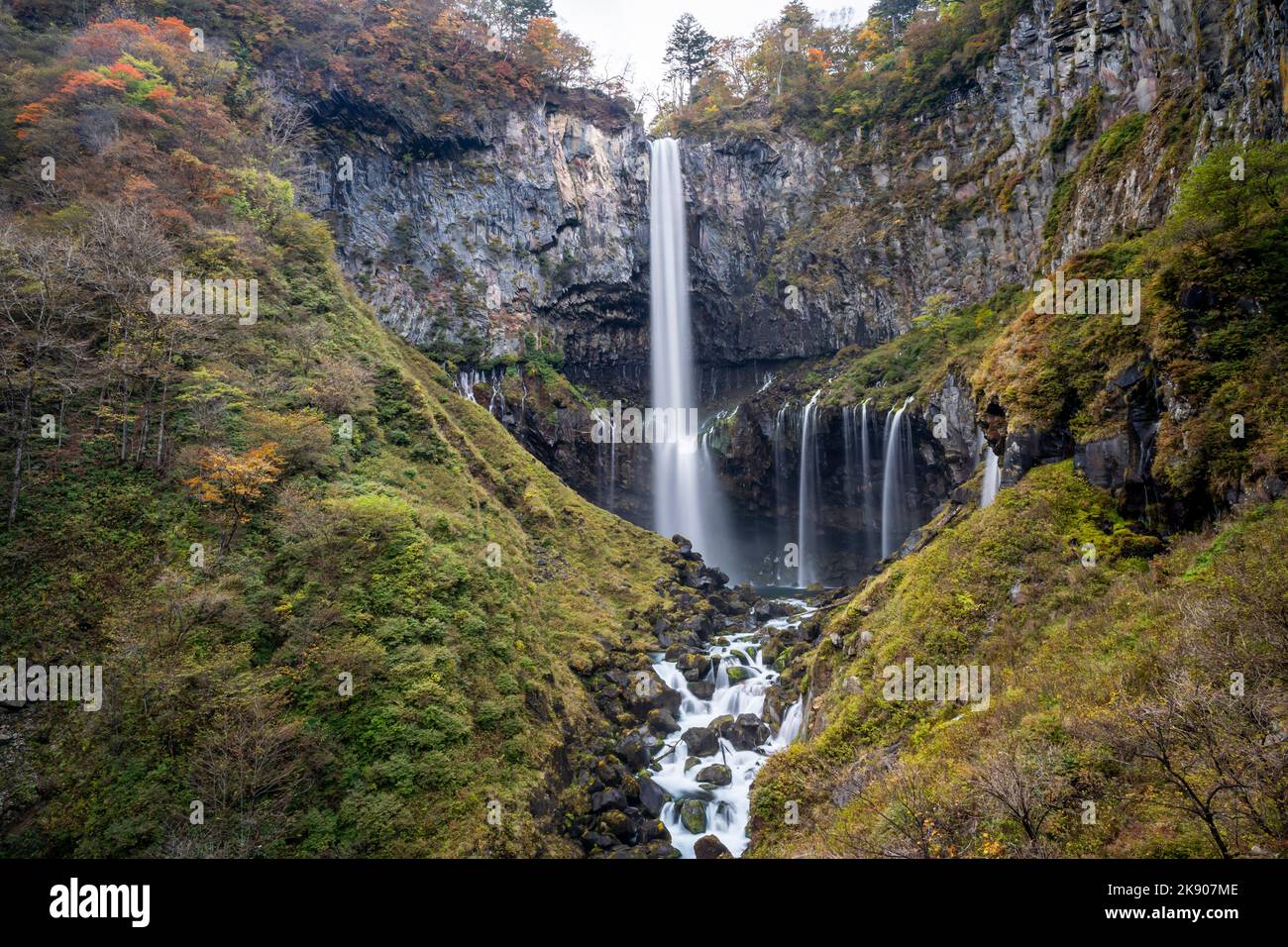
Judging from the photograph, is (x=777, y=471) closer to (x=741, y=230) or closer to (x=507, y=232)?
(x=741, y=230)

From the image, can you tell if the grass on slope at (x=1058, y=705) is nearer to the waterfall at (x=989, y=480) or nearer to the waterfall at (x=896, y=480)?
the waterfall at (x=989, y=480)

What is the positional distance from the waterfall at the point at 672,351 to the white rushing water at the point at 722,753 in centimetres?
1785

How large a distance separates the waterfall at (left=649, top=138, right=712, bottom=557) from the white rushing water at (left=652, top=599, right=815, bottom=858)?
703 inches

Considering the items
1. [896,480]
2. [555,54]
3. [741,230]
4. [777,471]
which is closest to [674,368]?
[741,230]

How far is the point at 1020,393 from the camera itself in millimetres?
14125

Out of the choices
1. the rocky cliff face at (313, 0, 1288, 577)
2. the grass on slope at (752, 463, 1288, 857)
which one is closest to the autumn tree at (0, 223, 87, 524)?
the grass on slope at (752, 463, 1288, 857)

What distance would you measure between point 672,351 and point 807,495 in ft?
50.6

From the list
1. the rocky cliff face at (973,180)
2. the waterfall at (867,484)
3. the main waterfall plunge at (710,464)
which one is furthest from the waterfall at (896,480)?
the rocky cliff face at (973,180)

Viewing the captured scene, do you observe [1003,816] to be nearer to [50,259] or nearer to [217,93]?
[50,259]

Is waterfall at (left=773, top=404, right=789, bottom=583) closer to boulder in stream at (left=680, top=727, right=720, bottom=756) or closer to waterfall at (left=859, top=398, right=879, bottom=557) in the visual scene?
waterfall at (left=859, top=398, right=879, bottom=557)

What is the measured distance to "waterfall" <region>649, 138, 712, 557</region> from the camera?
40.2 meters

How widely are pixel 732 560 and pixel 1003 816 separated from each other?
111ft
